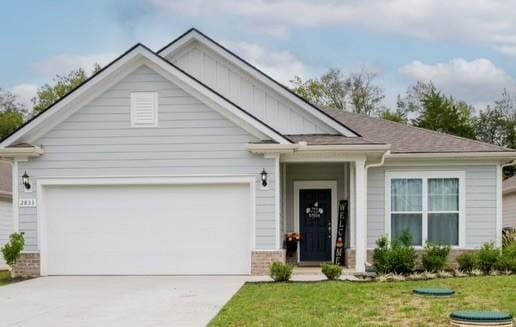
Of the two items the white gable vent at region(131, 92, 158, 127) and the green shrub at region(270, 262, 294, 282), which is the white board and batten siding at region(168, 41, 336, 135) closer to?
the white gable vent at region(131, 92, 158, 127)

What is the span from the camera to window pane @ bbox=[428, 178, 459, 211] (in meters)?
16.4

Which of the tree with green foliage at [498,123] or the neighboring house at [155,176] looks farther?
the tree with green foliage at [498,123]

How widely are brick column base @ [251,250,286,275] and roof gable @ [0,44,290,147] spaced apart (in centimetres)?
244

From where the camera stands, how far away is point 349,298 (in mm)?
10547

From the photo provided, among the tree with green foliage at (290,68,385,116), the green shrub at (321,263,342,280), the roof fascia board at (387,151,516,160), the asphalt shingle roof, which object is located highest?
the tree with green foliage at (290,68,385,116)

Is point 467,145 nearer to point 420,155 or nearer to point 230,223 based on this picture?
point 420,155

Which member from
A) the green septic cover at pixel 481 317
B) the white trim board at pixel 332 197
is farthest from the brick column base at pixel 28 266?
the green septic cover at pixel 481 317

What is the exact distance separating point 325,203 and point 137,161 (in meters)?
5.64

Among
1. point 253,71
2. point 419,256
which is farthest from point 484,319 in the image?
point 253,71

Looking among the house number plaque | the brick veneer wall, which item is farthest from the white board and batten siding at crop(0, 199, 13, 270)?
the brick veneer wall

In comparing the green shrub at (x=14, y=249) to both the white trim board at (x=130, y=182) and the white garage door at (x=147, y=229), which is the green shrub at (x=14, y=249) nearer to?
the white trim board at (x=130, y=182)

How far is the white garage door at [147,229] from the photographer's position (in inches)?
586

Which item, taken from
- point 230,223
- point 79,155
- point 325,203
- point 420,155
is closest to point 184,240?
point 230,223

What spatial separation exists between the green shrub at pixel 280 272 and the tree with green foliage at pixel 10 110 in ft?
118
